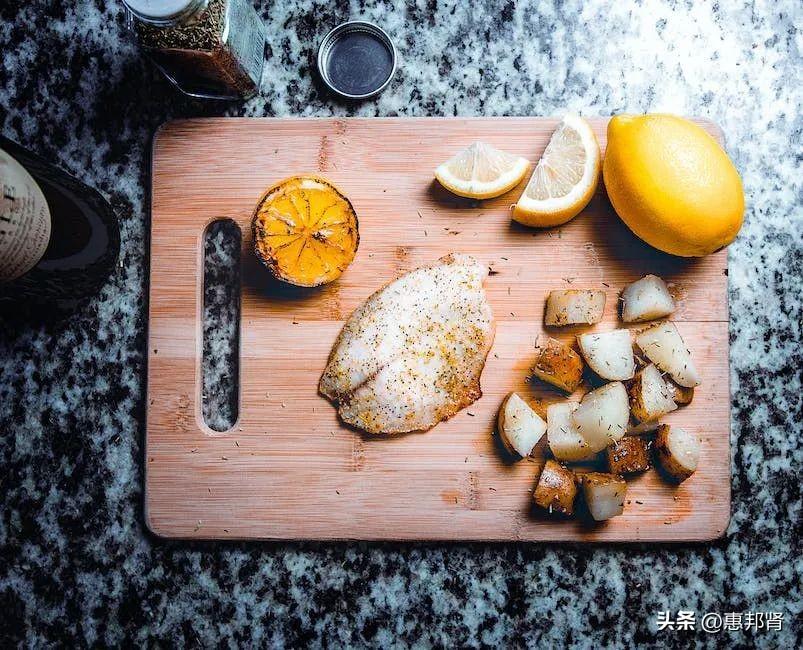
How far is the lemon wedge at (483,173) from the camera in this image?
56.6 inches

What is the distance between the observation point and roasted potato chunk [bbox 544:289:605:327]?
143cm

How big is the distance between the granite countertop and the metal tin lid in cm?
4

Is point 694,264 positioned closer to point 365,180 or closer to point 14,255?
point 365,180

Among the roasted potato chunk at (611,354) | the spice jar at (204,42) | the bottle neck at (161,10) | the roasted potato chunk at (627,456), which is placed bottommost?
the roasted potato chunk at (627,456)

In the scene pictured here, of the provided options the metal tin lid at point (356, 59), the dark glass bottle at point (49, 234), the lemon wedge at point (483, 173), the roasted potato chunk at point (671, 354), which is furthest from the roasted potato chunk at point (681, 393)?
the dark glass bottle at point (49, 234)

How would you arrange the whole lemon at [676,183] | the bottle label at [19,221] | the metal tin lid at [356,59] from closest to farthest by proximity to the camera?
the bottle label at [19,221] < the whole lemon at [676,183] < the metal tin lid at [356,59]

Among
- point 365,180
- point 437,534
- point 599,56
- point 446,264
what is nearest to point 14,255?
point 365,180

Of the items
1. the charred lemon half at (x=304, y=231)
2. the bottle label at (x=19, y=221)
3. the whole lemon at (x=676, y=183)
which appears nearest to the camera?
the bottle label at (x=19, y=221)

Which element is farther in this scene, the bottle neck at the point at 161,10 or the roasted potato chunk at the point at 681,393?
the roasted potato chunk at the point at 681,393

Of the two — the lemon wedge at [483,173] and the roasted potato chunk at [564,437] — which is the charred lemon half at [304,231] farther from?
the roasted potato chunk at [564,437]

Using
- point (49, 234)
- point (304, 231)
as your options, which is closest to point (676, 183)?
point (304, 231)

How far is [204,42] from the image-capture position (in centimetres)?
127

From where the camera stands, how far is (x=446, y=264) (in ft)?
4.83

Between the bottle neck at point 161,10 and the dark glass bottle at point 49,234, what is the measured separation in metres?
0.34
